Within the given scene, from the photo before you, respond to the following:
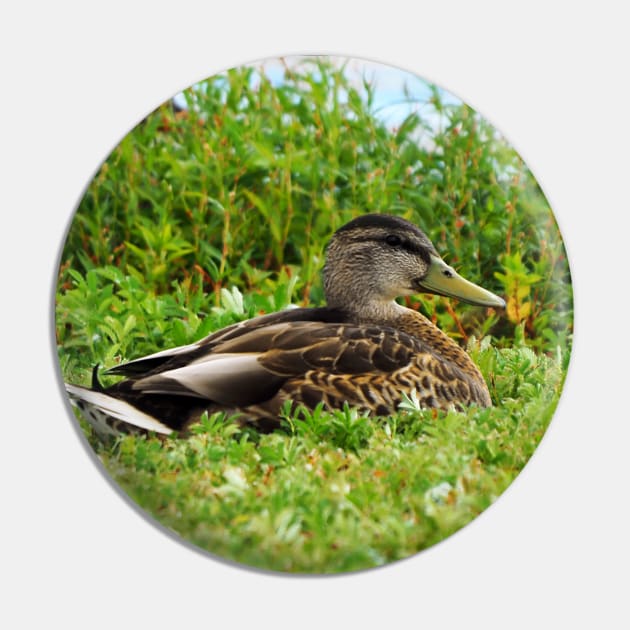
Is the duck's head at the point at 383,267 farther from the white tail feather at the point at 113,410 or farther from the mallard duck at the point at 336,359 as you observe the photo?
the white tail feather at the point at 113,410

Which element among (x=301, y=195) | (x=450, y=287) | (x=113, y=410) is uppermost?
(x=301, y=195)

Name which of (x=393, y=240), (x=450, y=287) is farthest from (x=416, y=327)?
(x=393, y=240)

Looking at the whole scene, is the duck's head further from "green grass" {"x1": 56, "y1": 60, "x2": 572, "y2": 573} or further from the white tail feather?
the white tail feather

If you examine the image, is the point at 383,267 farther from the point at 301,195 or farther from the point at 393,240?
the point at 301,195

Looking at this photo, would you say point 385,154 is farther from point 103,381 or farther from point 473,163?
point 103,381

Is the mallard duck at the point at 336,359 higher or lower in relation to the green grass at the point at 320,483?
higher

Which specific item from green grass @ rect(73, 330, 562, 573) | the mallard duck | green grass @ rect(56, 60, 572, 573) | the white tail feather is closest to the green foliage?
green grass @ rect(56, 60, 572, 573)

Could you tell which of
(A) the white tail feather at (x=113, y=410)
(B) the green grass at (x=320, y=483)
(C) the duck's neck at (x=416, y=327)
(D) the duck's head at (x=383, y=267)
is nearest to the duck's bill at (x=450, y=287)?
(D) the duck's head at (x=383, y=267)
